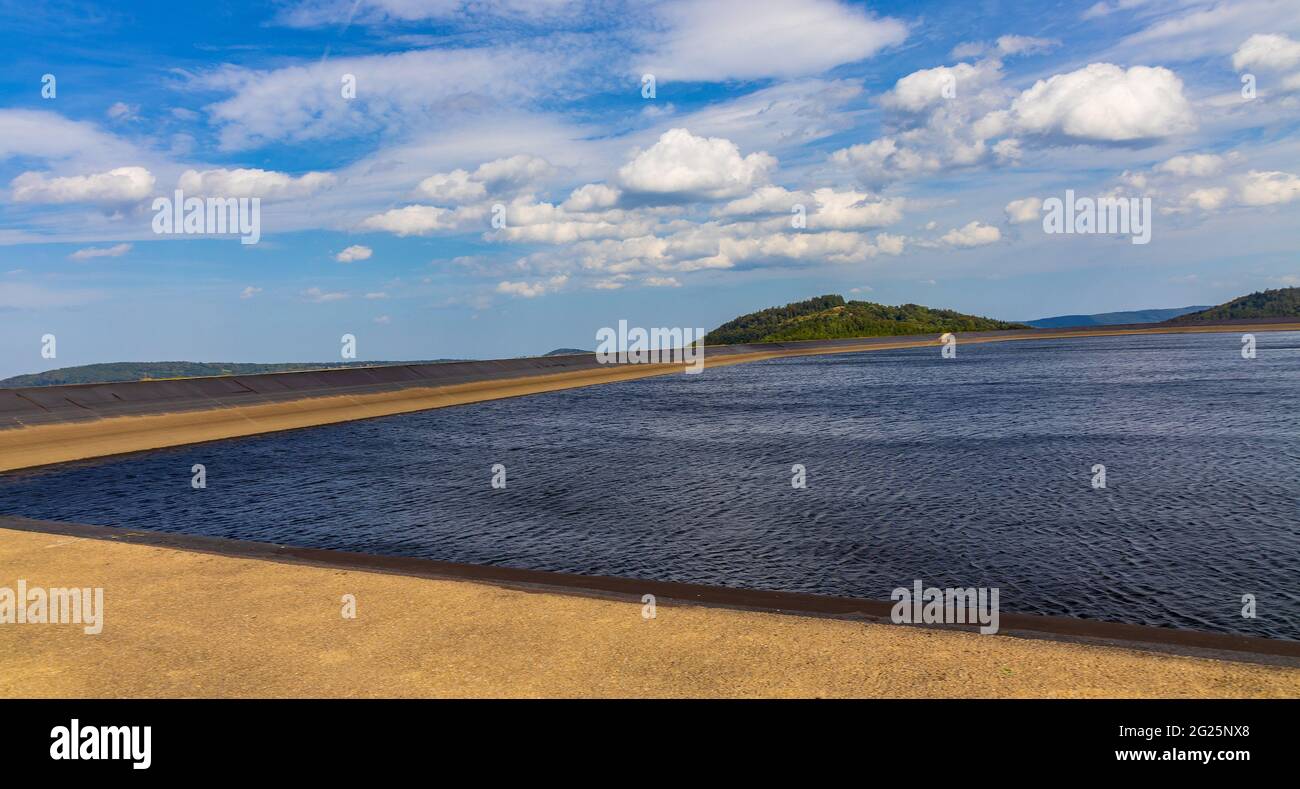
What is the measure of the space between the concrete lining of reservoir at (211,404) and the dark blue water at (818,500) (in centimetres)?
434

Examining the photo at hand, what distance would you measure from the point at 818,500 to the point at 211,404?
46061 millimetres

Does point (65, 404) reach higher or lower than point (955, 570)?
higher

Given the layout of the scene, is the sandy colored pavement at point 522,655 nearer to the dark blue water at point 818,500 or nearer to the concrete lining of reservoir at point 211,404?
the dark blue water at point 818,500

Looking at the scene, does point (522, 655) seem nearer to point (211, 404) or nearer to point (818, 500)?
point (818, 500)

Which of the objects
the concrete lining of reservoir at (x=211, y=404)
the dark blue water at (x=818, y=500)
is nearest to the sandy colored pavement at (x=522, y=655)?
the dark blue water at (x=818, y=500)

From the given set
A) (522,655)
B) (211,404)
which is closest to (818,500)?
(522,655)

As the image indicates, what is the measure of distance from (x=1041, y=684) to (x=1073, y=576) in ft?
25.7

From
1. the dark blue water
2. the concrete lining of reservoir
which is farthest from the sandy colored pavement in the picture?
the concrete lining of reservoir

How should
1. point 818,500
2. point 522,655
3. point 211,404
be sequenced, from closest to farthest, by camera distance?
point 522,655
point 818,500
point 211,404

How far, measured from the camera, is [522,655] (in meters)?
9.80
